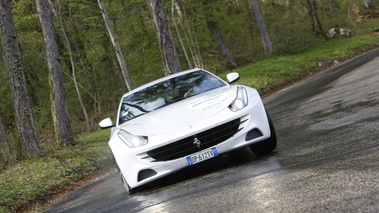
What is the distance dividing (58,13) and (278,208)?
2334 centimetres

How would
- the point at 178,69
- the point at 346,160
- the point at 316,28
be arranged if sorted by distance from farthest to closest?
the point at 316,28, the point at 178,69, the point at 346,160

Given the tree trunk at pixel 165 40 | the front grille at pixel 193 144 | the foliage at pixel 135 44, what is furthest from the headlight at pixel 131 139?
the foliage at pixel 135 44

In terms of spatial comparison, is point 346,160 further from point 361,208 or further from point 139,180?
point 139,180

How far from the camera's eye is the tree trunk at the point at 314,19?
3347cm

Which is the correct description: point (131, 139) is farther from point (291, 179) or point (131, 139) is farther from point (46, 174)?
point (46, 174)

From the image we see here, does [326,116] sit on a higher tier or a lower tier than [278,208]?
lower

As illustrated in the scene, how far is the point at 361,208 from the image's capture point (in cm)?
365

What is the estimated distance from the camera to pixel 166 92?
8.02 metres

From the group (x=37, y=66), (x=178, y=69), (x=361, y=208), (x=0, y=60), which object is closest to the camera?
(x=361, y=208)

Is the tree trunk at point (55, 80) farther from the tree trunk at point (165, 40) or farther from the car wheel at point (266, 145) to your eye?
the car wheel at point (266, 145)

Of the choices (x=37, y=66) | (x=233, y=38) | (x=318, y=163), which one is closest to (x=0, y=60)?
(x=37, y=66)

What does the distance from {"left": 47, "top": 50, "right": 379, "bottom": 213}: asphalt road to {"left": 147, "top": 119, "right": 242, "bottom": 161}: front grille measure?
40 centimetres

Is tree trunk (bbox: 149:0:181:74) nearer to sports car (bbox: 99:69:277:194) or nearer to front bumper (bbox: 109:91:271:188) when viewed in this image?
sports car (bbox: 99:69:277:194)

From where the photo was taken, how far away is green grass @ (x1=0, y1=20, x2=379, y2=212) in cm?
980
